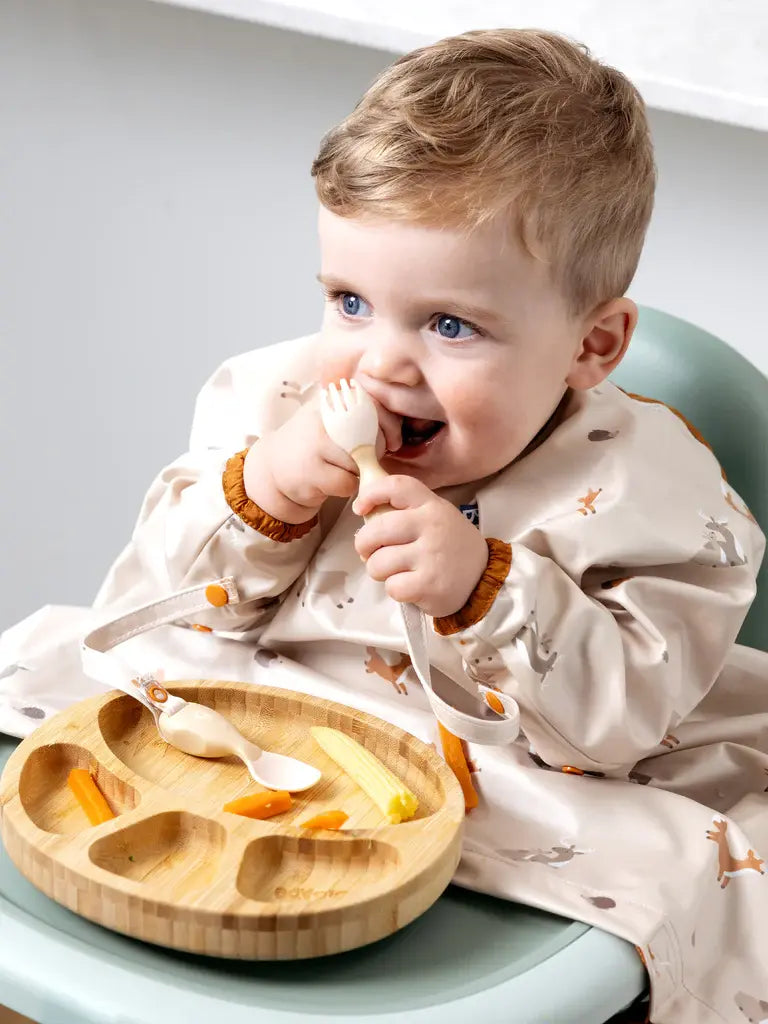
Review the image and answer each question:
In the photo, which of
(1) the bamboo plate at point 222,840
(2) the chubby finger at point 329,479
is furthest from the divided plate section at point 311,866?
(2) the chubby finger at point 329,479

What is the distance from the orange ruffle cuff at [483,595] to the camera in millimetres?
738

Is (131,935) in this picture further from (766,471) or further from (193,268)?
(193,268)

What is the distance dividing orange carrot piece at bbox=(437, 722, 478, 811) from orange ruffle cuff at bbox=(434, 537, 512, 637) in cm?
6

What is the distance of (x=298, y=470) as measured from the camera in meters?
0.80

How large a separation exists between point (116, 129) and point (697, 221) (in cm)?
66

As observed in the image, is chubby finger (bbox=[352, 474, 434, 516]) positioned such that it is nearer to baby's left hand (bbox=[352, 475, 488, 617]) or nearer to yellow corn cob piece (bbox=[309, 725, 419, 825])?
baby's left hand (bbox=[352, 475, 488, 617])

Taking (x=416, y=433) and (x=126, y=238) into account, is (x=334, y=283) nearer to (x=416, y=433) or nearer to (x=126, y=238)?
(x=416, y=433)

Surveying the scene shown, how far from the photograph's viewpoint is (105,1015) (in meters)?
0.58

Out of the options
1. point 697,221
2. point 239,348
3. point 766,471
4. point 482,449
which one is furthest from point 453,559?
point 239,348

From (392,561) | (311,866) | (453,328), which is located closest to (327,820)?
(311,866)

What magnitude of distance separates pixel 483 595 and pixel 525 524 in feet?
0.28

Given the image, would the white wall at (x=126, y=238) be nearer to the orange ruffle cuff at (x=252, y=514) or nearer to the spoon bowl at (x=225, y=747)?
the orange ruffle cuff at (x=252, y=514)

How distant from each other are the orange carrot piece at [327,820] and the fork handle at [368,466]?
156 millimetres

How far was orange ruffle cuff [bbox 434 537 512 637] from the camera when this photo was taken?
74 centimetres
